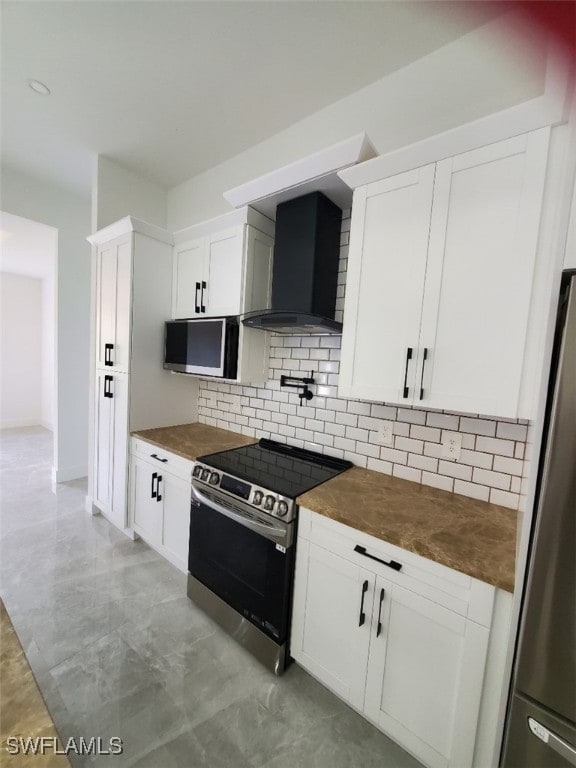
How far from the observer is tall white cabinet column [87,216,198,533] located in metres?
2.47

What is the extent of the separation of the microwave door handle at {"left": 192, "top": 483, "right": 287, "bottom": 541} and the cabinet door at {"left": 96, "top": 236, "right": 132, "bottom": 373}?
1272 mm

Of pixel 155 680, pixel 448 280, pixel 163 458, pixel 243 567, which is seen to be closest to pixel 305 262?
pixel 448 280

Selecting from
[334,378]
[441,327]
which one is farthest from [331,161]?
[334,378]

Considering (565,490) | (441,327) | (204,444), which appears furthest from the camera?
(204,444)

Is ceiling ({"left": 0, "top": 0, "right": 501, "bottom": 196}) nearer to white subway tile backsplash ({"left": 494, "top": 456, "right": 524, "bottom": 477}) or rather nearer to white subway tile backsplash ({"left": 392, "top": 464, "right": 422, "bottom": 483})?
white subway tile backsplash ({"left": 494, "top": 456, "right": 524, "bottom": 477})

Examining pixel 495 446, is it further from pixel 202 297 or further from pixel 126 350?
pixel 126 350

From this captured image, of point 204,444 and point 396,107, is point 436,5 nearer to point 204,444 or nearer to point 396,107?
point 396,107

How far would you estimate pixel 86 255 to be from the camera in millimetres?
3721

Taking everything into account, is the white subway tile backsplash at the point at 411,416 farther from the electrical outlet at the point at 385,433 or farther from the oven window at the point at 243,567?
the oven window at the point at 243,567

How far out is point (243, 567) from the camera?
1.69 m

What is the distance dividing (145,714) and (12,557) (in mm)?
1741

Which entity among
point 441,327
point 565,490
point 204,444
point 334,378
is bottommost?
point 204,444

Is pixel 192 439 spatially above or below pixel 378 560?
above

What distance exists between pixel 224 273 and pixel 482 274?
5.32ft
